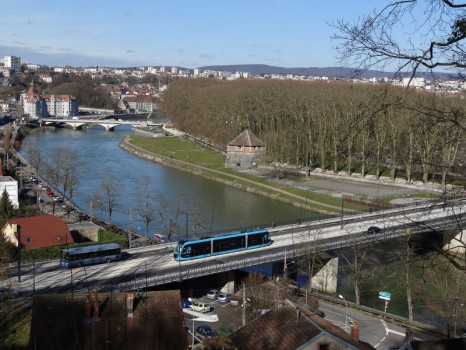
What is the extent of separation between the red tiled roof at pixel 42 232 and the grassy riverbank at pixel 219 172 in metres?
10.4

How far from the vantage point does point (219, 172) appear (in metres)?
30.1

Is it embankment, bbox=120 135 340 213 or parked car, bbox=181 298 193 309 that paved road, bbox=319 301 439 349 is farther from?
embankment, bbox=120 135 340 213

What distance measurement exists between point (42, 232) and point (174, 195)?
31.9ft

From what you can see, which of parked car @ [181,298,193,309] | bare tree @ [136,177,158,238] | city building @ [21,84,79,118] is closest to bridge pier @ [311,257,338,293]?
parked car @ [181,298,193,309]

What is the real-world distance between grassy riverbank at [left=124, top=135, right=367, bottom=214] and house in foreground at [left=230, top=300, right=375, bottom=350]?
1542 centimetres

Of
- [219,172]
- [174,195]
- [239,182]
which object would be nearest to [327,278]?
[174,195]

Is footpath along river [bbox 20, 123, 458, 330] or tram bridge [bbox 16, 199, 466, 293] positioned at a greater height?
tram bridge [bbox 16, 199, 466, 293]

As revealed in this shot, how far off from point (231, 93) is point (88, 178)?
52.1ft

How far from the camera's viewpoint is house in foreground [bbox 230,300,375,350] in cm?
624

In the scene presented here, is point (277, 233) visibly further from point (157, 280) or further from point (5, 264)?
point (5, 264)

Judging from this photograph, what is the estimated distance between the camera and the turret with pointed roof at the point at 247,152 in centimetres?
3116

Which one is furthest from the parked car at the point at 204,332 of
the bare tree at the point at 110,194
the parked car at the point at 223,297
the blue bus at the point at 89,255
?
the bare tree at the point at 110,194

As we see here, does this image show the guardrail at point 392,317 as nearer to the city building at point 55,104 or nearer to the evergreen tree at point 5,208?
the evergreen tree at point 5,208

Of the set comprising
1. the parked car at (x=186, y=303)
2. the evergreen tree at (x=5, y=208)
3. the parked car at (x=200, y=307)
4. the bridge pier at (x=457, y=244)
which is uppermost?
the bridge pier at (x=457, y=244)
